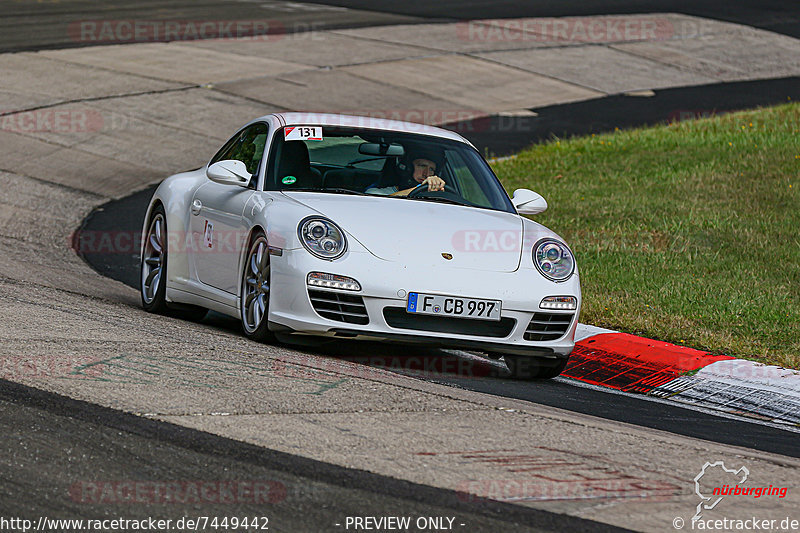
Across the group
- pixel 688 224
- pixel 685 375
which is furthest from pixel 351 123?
pixel 688 224

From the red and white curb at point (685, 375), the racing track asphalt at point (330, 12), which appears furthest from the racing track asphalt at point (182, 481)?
the racing track asphalt at point (330, 12)

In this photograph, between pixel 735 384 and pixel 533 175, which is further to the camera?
pixel 533 175

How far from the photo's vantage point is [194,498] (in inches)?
167

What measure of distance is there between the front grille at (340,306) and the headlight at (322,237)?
0.21m

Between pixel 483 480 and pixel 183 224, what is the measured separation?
4.52 m

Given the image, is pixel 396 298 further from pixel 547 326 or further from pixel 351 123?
pixel 351 123

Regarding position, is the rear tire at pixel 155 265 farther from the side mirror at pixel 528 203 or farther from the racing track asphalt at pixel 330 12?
the racing track asphalt at pixel 330 12

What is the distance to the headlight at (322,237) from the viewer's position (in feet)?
22.9

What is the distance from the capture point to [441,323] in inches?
274

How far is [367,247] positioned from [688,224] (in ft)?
18.7

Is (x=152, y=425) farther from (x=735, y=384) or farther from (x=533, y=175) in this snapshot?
(x=533, y=175)

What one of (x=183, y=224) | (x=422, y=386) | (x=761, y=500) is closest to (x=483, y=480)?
(x=761, y=500)

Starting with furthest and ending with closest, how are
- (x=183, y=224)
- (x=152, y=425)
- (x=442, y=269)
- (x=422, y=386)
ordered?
(x=183, y=224) < (x=442, y=269) < (x=422, y=386) < (x=152, y=425)

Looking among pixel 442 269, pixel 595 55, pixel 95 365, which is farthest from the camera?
pixel 595 55
